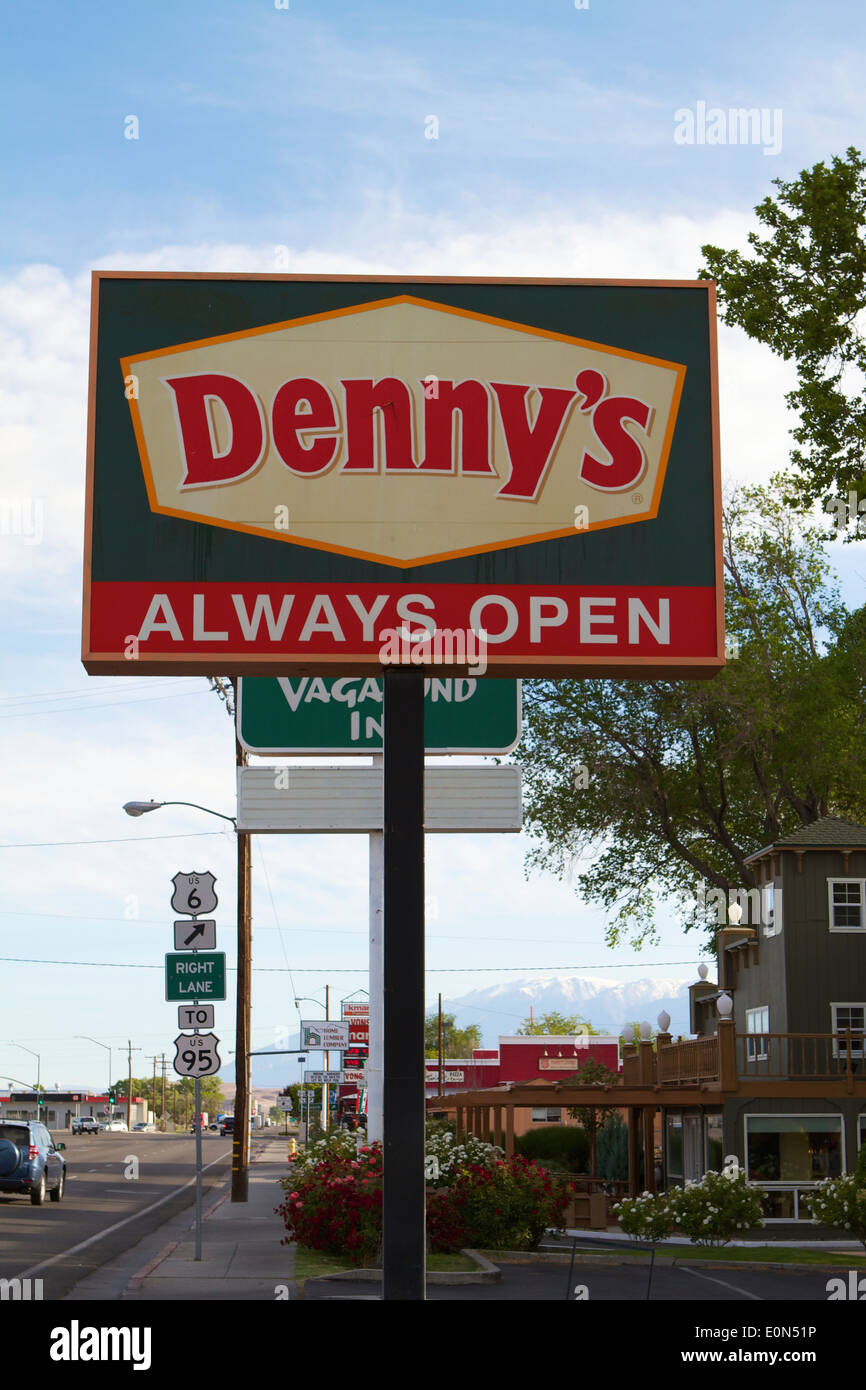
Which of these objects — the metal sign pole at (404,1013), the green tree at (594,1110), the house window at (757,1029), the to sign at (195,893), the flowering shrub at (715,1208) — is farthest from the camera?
the green tree at (594,1110)

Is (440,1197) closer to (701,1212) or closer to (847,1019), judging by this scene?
(701,1212)

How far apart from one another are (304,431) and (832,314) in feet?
46.5

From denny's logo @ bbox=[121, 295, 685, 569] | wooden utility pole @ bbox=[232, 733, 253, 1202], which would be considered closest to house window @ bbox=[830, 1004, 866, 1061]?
wooden utility pole @ bbox=[232, 733, 253, 1202]

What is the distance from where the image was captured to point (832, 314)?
2295cm

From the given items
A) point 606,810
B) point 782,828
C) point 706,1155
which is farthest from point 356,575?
point 782,828

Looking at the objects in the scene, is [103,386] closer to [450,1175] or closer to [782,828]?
[450,1175]

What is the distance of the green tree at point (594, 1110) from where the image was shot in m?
39.8

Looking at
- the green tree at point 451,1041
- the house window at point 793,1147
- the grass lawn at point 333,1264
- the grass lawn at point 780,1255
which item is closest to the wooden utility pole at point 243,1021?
the house window at point 793,1147

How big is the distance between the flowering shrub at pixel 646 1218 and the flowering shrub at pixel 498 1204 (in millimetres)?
2615

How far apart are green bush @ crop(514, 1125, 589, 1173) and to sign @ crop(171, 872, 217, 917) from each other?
3192 centimetres

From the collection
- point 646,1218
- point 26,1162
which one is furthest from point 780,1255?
point 26,1162

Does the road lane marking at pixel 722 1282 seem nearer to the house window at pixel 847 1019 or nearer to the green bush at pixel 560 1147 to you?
the house window at pixel 847 1019

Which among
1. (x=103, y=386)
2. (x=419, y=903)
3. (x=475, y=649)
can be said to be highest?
(x=103, y=386)

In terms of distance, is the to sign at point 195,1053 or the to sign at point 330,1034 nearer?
the to sign at point 195,1053
